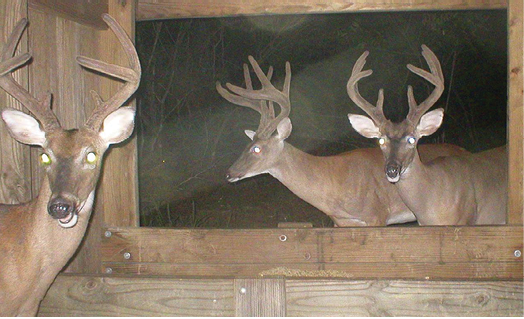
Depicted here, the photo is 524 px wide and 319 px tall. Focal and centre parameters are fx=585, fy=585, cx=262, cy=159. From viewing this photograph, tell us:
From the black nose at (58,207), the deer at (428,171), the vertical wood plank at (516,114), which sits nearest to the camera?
the black nose at (58,207)

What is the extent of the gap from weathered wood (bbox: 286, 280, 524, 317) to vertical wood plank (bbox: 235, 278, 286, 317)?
49 millimetres

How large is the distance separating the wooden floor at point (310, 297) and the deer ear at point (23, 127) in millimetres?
1218

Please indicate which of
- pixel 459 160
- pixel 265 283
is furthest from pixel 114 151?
pixel 459 160

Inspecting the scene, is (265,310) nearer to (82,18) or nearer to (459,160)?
(82,18)

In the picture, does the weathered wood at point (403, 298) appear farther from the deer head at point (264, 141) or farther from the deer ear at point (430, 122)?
the deer head at point (264, 141)

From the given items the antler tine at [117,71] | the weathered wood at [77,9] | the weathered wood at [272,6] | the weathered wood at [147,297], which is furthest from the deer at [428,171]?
the weathered wood at [147,297]

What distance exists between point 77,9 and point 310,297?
8.67 ft

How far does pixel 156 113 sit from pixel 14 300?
373 inches

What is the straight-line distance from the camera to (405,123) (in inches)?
241

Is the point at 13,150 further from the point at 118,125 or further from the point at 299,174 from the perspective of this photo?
the point at 299,174

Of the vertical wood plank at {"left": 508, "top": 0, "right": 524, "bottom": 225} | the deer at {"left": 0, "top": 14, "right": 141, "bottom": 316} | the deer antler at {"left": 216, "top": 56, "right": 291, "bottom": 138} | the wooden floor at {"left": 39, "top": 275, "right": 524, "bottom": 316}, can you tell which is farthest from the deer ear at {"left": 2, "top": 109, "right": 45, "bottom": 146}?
the deer antler at {"left": 216, "top": 56, "right": 291, "bottom": 138}

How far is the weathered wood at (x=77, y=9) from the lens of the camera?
12.2 feet

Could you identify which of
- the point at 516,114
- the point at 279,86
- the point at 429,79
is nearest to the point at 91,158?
the point at 516,114

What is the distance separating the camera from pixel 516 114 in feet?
13.1
